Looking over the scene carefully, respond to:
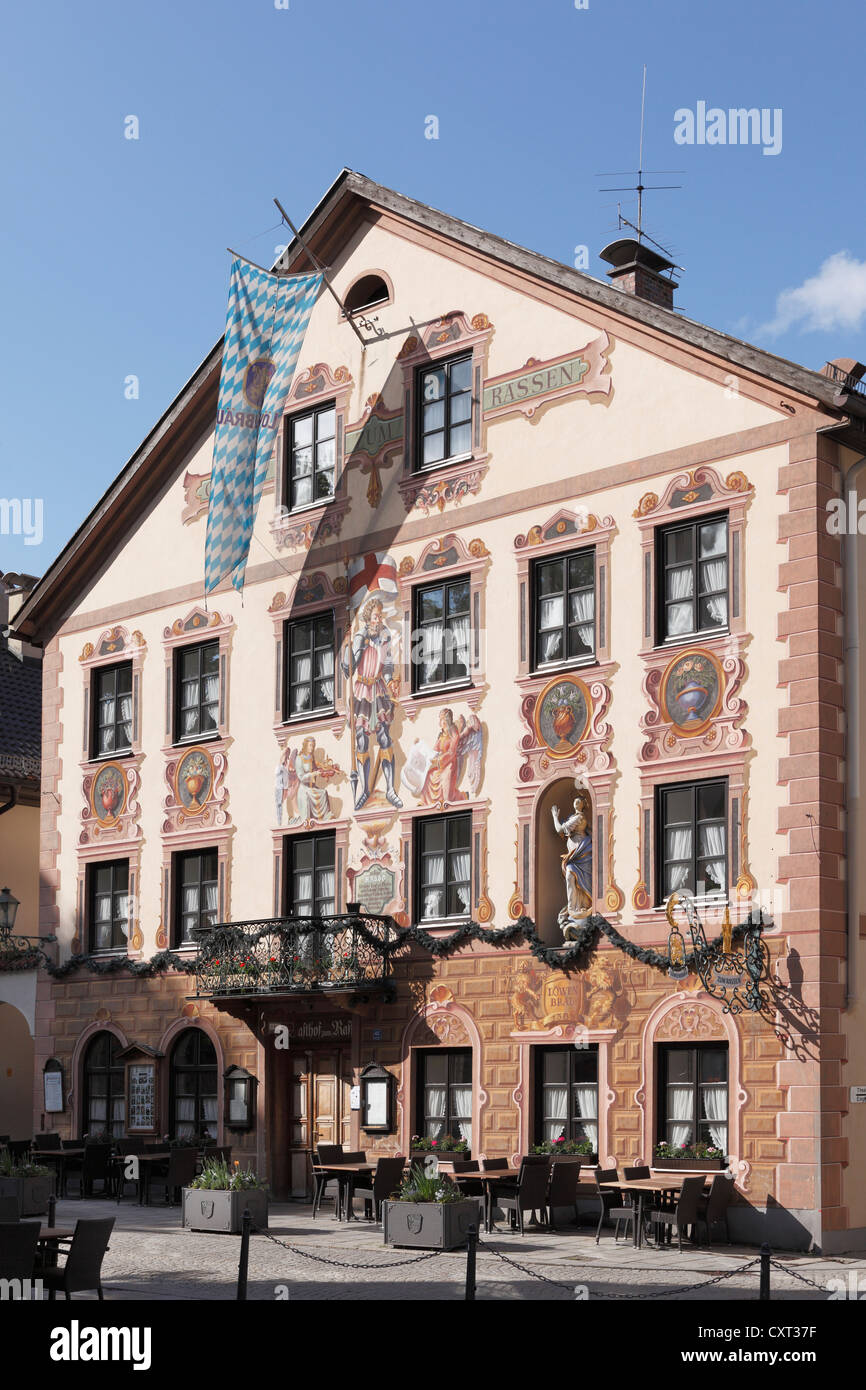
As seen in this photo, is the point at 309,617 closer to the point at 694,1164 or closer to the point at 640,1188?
the point at 694,1164

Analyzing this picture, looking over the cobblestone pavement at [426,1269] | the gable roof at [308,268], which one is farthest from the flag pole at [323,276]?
the cobblestone pavement at [426,1269]

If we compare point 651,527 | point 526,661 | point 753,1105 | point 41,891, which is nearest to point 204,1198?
point 753,1105

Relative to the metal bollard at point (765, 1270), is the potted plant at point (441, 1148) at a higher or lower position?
lower

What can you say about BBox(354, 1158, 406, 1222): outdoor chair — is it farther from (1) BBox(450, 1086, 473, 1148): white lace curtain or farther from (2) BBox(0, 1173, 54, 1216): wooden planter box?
(2) BBox(0, 1173, 54, 1216): wooden planter box

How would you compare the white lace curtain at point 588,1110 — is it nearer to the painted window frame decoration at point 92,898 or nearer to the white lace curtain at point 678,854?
the white lace curtain at point 678,854

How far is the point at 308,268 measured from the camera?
30.3 metres

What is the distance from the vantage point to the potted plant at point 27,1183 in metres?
21.9

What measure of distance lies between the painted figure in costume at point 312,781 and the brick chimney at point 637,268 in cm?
877

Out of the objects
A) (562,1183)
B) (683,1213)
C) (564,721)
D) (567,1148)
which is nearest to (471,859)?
Result: (564,721)

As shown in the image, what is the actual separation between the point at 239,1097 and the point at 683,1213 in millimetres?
9640

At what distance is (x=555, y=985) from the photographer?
24.1m

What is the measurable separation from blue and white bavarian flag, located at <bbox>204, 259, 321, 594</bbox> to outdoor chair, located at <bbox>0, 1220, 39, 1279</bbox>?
15674 millimetres
